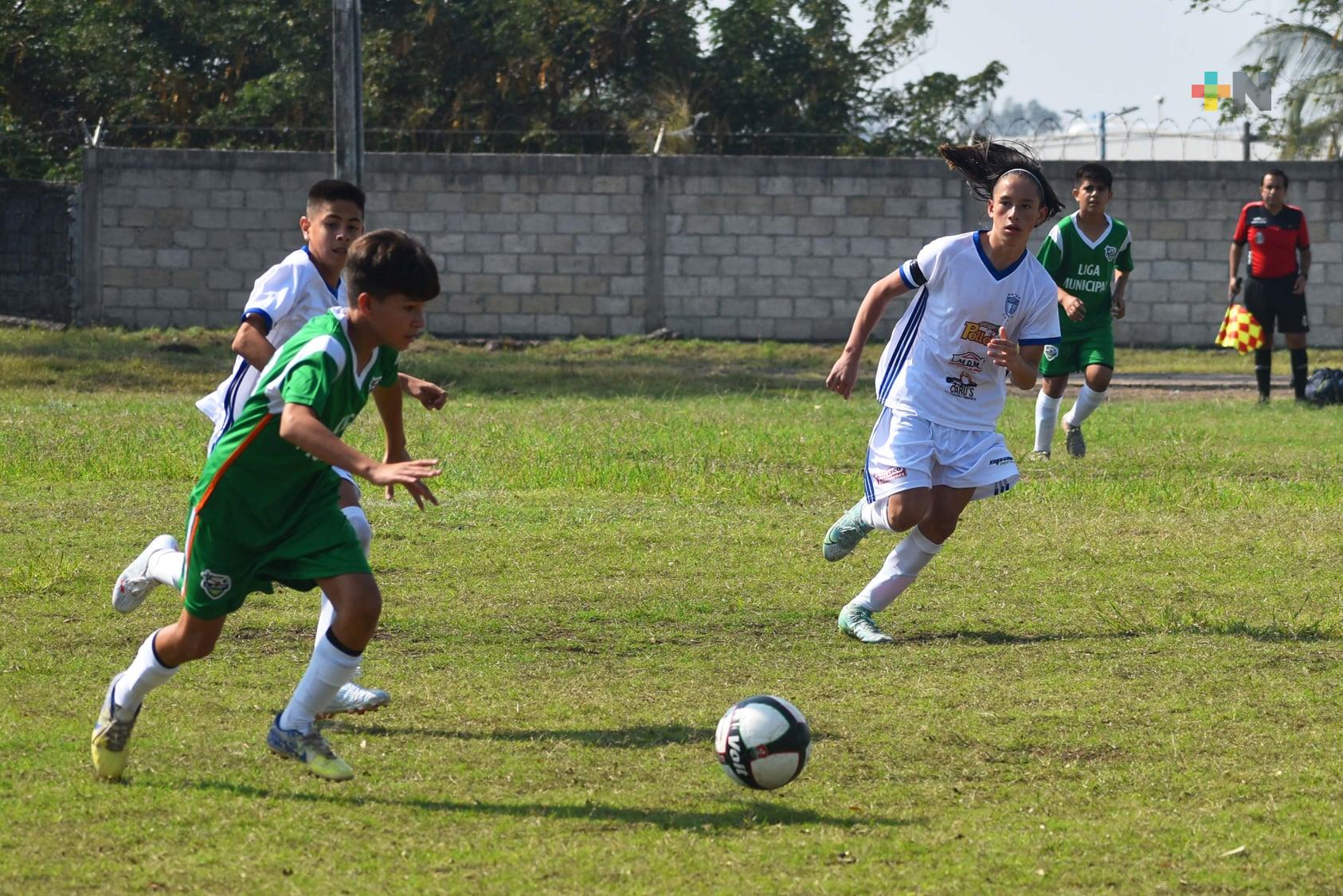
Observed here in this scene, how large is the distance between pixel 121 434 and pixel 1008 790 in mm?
9122

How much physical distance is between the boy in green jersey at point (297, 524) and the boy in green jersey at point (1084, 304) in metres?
7.52

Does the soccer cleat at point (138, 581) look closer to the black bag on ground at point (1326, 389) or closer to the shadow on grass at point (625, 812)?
the shadow on grass at point (625, 812)

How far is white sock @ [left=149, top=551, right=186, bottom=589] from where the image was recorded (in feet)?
17.9

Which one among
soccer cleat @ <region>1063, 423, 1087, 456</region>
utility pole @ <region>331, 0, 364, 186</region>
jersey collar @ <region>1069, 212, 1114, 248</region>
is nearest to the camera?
jersey collar @ <region>1069, 212, 1114, 248</region>

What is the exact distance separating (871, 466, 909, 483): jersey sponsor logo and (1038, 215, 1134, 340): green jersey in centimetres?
527

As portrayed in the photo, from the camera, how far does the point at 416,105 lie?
1005 inches

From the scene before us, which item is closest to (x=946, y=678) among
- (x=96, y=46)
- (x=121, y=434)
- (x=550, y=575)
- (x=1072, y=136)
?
(x=550, y=575)

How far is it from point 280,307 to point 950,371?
2.57 meters

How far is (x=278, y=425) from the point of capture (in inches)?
180

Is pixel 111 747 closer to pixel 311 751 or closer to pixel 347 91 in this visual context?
pixel 311 751

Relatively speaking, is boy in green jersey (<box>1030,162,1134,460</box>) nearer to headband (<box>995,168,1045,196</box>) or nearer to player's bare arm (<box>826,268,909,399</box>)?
headband (<box>995,168,1045,196</box>)

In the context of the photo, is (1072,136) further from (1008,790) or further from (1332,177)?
(1008,790)

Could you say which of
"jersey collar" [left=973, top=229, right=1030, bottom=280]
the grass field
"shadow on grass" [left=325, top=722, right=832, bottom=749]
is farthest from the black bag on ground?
"shadow on grass" [left=325, top=722, right=832, bottom=749]

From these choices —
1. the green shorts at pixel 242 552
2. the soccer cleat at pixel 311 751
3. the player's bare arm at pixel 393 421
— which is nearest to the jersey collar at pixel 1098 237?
the player's bare arm at pixel 393 421
